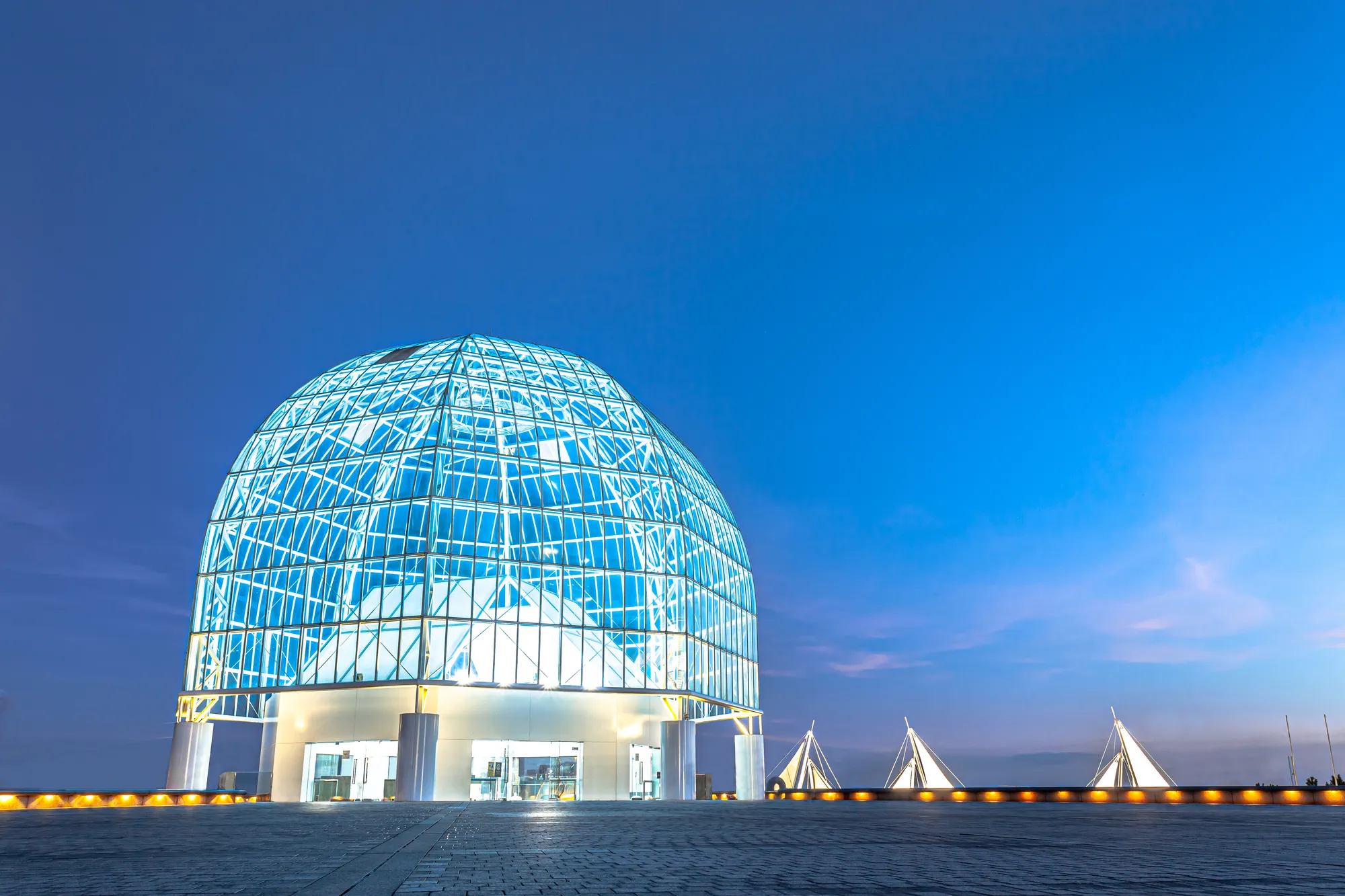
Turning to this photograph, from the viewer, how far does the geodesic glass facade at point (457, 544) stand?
169 ft

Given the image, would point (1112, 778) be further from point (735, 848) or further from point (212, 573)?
point (735, 848)

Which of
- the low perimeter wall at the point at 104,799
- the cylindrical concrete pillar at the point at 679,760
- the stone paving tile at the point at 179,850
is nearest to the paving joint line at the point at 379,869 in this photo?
the stone paving tile at the point at 179,850

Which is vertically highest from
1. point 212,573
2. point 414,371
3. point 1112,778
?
point 414,371

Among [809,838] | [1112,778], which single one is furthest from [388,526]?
[1112,778]

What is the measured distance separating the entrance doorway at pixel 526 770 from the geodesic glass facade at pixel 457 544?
3.65m

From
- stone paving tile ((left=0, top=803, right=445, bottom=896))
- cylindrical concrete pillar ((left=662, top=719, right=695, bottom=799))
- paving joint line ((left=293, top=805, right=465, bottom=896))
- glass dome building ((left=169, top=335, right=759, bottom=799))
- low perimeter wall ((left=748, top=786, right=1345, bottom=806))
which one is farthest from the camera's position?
cylindrical concrete pillar ((left=662, top=719, right=695, bottom=799))

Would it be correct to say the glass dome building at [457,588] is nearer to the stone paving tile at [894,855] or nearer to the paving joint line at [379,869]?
the stone paving tile at [894,855]

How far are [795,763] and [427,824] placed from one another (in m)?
72.4

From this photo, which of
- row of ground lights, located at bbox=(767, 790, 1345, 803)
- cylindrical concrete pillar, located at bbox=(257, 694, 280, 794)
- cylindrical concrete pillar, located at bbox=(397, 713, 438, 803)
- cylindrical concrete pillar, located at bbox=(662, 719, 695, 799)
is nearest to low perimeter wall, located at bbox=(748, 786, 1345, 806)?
row of ground lights, located at bbox=(767, 790, 1345, 803)

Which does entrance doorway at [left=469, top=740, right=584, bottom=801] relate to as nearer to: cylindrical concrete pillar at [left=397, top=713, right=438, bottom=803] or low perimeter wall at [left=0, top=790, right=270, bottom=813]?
cylindrical concrete pillar at [left=397, top=713, right=438, bottom=803]

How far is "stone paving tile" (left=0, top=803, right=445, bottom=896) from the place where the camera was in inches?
406

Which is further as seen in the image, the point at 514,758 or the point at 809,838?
the point at 514,758

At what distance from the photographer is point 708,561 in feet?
206

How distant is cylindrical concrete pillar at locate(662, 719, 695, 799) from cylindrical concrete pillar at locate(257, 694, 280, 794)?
2194cm
